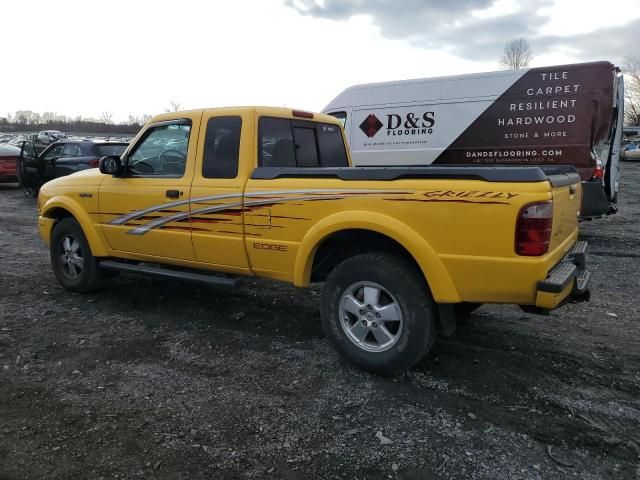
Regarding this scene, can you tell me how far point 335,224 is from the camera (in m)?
3.69

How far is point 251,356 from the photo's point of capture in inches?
162

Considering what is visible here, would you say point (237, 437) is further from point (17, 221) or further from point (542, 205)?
point (17, 221)

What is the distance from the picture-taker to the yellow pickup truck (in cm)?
316

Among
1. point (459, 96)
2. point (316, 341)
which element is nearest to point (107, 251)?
point (316, 341)

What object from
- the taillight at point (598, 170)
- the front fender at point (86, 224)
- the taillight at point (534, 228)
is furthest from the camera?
the taillight at point (598, 170)

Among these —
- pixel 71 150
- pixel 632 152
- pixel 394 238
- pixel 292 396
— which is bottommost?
pixel 292 396

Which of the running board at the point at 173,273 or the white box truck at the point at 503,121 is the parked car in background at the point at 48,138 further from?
the running board at the point at 173,273

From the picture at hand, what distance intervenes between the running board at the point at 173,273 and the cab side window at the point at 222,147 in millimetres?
900

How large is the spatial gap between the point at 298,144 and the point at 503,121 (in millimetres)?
5371

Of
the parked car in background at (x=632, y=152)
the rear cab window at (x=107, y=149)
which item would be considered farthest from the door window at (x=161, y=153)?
the parked car in background at (x=632, y=152)

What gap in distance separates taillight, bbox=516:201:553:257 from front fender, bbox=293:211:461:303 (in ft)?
1.70

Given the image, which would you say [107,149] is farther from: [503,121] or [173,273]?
[503,121]

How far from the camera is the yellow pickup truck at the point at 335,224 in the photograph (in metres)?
3.16

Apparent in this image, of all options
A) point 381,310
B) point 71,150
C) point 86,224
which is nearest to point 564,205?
point 381,310
